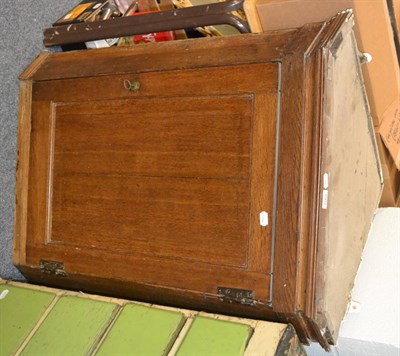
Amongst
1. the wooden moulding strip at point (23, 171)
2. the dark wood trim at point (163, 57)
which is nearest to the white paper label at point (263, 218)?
the dark wood trim at point (163, 57)

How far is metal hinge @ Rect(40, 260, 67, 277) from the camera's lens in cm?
154

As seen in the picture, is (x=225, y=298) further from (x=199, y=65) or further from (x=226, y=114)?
(x=199, y=65)

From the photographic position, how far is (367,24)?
1457mm

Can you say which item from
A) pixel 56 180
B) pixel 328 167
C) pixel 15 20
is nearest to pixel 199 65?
pixel 328 167

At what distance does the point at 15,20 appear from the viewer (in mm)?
1778

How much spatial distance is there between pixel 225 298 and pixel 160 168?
1.19 ft

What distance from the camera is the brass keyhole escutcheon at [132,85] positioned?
144 centimetres

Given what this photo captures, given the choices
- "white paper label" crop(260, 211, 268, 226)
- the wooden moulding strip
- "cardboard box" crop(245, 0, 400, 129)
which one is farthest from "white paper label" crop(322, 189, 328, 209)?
the wooden moulding strip

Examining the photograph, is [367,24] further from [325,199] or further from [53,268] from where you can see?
[53,268]

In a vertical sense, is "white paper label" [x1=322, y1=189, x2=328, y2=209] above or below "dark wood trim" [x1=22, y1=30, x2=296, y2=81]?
below

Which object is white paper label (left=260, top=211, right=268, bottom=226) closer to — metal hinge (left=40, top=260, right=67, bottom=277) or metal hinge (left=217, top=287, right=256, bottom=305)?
metal hinge (left=217, top=287, right=256, bottom=305)

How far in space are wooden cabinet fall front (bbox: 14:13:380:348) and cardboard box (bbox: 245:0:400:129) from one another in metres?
0.12

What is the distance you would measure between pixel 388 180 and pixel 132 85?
1.02m

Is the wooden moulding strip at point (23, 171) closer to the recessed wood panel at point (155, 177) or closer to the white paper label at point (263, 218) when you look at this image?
the recessed wood panel at point (155, 177)
